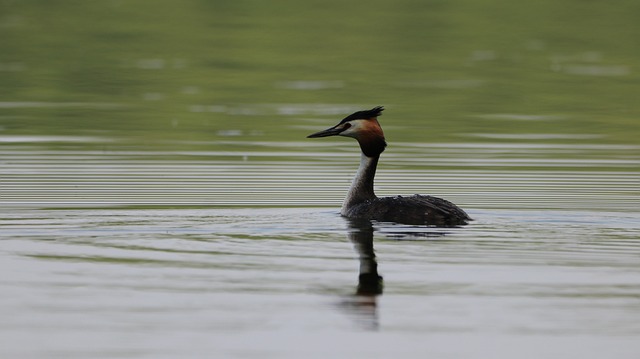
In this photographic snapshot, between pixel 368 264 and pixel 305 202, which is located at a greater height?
pixel 305 202

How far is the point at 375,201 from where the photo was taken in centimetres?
1352

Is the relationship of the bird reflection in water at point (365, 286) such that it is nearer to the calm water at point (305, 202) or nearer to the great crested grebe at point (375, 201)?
the calm water at point (305, 202)

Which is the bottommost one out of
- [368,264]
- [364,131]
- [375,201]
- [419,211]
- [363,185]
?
[368,264]

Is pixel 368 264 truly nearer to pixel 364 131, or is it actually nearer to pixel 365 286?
pixel 365 286

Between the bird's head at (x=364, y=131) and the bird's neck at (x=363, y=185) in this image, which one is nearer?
the bird's neck at (x=363, y=185)

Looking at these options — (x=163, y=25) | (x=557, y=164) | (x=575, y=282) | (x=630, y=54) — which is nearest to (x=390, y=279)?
(x=575, y=282)

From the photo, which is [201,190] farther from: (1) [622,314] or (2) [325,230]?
(1) [622,314]

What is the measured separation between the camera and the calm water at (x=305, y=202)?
8.71 metres

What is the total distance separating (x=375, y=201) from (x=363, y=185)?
692 mm

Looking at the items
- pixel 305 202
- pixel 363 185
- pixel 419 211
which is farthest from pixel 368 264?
pixel 305 202

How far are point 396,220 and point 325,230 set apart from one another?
74 cm

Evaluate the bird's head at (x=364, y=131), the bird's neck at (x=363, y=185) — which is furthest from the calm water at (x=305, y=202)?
the bird's head at (x=364, y=131)

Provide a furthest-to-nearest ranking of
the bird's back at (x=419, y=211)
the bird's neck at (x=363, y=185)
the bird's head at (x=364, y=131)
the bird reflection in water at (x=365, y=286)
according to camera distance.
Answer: the bird's head at (x=364, y=131) → the bird's neck at (x=363, y=185) → the bird's back at (x=419, y=211) → the bird reflection in water at (x=365, y=286)

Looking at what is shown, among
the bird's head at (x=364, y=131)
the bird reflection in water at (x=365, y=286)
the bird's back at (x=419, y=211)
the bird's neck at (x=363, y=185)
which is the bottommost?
the bird reflection in water at (x=365, y=286)
